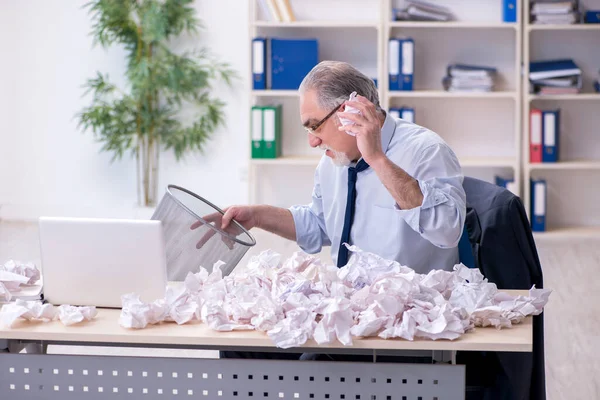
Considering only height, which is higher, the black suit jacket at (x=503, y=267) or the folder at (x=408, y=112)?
the folder at (x=408, y=112)

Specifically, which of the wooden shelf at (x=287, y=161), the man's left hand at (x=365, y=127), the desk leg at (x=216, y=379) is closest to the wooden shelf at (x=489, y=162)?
the wooden shelf at (x=287, y=161)

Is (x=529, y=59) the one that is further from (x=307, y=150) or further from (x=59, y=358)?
(x=59, y=358)

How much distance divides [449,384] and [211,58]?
4.28 meters

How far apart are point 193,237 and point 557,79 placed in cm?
401

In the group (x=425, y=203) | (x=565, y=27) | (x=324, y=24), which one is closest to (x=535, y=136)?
(x=565, y=27)

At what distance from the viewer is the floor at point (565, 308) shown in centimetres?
303

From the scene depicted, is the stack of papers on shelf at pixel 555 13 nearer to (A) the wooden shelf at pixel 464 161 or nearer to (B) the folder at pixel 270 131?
(A) the wooden shelf at pixel 464 161

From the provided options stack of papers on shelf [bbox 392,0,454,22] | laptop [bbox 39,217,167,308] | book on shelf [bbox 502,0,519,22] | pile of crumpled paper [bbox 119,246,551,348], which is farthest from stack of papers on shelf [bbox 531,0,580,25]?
laptop [bbox 39,217,167,308]

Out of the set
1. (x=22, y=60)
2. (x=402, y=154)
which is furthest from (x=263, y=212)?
(x=22, y=60)

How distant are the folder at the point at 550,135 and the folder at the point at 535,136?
0.08ft

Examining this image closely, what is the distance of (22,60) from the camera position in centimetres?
583

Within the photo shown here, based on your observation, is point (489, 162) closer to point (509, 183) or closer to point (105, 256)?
point (509, 183)

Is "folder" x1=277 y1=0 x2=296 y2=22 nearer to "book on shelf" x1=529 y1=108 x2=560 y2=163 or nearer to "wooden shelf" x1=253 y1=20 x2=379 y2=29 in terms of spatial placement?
"wooden shelf" x1=253 y1=20 x2=379 y2=29

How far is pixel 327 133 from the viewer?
7.02ft
